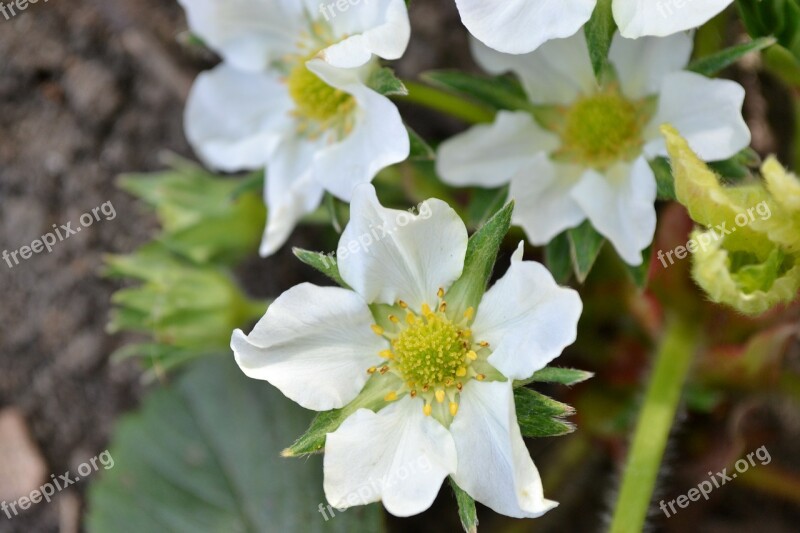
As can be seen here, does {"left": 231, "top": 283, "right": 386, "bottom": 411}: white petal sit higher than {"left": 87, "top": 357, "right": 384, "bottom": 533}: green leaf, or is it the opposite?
{"left": 231, "top": 283, "right": 386, "bottom": 411}: white petal

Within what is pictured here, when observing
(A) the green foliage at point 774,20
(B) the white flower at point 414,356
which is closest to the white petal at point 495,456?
(B) the white flower at point 414,356

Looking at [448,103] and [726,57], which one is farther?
[448,103]

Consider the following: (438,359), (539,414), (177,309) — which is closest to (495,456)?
(539,414)

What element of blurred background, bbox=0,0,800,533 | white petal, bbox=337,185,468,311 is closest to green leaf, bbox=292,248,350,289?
white petal, bbox=337,185,468,311

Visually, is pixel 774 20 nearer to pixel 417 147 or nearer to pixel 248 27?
pixel 417 147

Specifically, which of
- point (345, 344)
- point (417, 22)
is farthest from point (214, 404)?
point (417, 22)

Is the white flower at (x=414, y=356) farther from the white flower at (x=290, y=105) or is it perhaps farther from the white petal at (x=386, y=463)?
the white flower at (x=290, y=105)

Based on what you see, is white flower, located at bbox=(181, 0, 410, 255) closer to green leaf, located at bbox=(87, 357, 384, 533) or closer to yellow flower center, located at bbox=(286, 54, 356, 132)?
yellow flower center, located at bbox=(286, 54, 356, 132)
